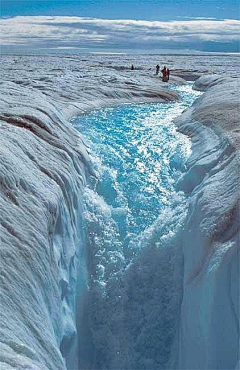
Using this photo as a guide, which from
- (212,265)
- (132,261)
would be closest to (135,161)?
(132,261)

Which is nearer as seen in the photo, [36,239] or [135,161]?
[36,239]

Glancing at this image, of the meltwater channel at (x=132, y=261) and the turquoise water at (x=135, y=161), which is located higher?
the turquoise water at (x=135, y=161)

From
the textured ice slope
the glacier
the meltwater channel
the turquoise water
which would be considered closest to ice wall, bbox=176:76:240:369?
the glacier

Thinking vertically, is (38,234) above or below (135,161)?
above

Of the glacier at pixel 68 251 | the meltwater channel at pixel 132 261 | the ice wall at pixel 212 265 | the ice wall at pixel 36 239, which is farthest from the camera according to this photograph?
the meltwater channel at pixel 132 261

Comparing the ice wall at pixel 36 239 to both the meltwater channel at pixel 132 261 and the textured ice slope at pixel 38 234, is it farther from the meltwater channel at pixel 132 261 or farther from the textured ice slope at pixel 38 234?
the meltwater channel at pixel 132 261

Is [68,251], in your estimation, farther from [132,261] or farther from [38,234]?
[132,261]

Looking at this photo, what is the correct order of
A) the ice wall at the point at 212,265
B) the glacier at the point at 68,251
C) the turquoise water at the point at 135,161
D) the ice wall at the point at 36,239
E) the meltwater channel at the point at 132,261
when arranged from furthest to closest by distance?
the turquoise water at the point at 135,161 → the meltwater channel at the point at 132,261 → the ice wall at the point at 212,265 → the glacier at the point at 68,251 → the ice wall at the point at 36,239

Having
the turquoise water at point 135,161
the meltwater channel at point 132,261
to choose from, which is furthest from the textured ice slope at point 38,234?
the turquoise water at point 135,161
